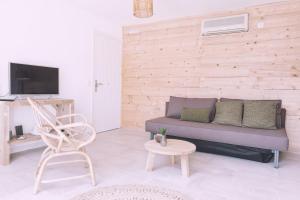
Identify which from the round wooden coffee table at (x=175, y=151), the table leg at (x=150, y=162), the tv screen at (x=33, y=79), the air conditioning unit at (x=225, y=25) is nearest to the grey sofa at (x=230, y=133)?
the round wooden coffee table at (x=175, y=151)

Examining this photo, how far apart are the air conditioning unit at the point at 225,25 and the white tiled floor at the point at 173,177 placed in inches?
85.6

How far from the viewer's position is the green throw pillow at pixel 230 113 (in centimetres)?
362

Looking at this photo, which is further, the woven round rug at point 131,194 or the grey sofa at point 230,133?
the grey sofa at point 230,133

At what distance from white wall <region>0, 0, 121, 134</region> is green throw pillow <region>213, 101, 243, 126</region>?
2399mm

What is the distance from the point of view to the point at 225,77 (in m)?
4.19

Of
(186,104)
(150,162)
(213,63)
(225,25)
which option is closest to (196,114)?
(186,104)

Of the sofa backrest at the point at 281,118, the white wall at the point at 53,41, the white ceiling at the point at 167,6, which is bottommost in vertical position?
the sofa backrest at the point at 281,118

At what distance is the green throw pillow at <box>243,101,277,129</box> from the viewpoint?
338 cm

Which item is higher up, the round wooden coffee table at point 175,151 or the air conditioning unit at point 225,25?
the air conditioning unit at point 225,25

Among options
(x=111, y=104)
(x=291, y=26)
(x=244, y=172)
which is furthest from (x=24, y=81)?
(x=291, y=26)

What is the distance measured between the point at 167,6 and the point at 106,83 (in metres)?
1.96

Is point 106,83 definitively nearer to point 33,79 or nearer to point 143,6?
→ point 33,79

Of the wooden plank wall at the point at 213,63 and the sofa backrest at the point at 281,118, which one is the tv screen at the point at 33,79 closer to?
the wooden plank wall at the point at 213,63

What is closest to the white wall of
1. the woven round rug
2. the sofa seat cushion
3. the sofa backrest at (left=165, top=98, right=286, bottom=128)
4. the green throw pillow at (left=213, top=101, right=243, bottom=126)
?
the sofa seat cushion
